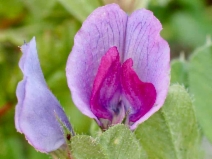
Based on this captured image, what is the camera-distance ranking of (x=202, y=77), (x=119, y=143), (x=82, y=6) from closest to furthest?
(x=119, y=143) → (x=202, y=77) → (x=82, y=6)

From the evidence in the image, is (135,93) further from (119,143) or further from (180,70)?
(180,70)

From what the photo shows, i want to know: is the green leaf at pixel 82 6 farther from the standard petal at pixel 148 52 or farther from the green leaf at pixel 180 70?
the standard petal at pixel 148 52

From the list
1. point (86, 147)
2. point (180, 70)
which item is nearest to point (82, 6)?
point (180, 70)

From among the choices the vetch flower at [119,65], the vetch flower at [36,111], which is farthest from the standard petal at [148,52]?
the vetch flower at [36,111]

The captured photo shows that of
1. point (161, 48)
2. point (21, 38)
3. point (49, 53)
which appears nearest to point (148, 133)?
point (161, 48)

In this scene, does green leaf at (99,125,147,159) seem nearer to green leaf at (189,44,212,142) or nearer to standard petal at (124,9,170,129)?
standard petal at (124,9,170,129)

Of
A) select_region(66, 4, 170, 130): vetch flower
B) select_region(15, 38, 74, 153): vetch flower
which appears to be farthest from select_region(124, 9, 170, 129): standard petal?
select_region(15, 38, 74, 153): vetch flower

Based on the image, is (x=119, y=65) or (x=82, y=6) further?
(x=82, y=6)
